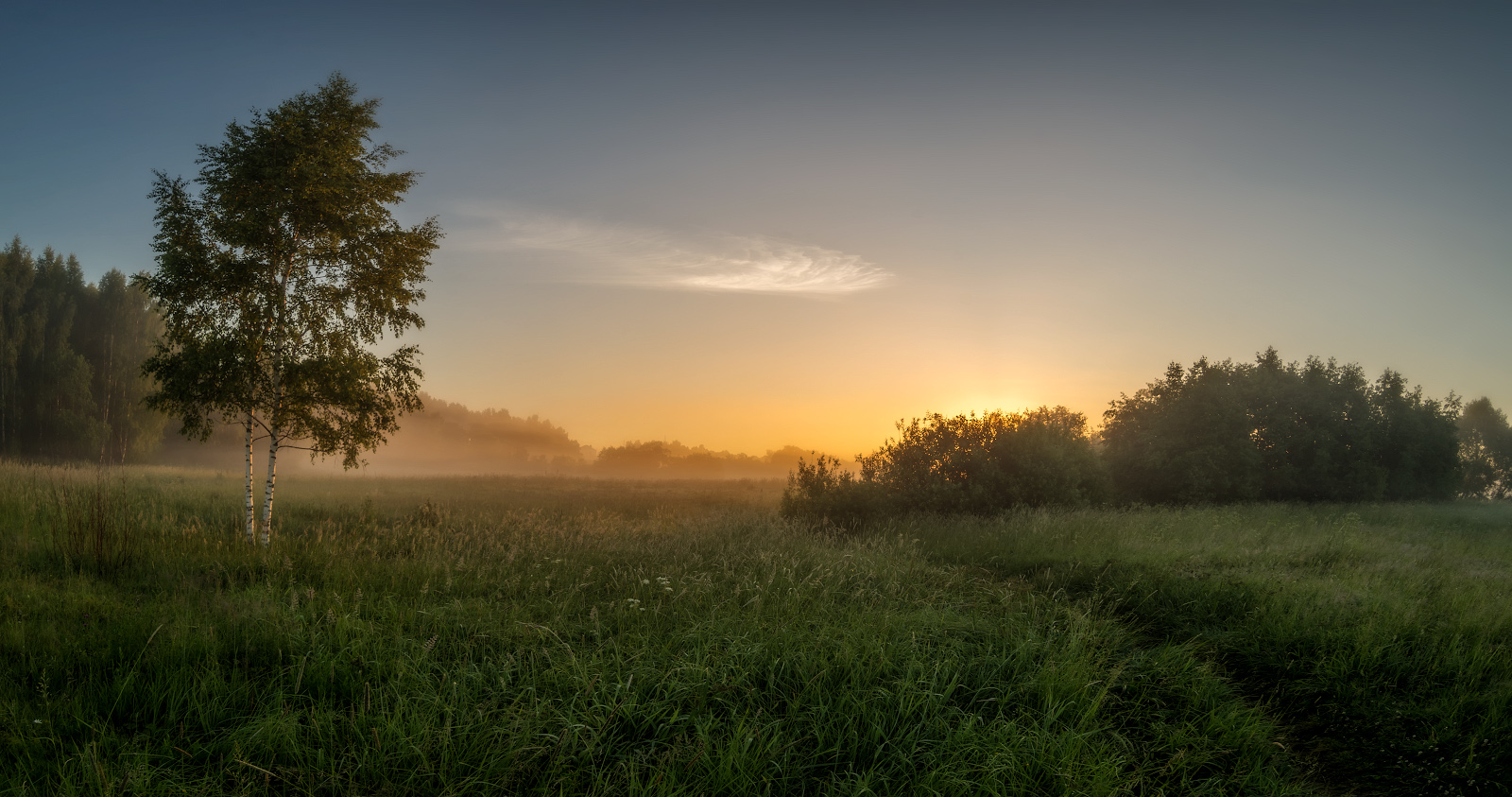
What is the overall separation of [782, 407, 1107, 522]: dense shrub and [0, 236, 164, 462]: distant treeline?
4324 cm

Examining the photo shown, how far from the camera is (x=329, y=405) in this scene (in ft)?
35.4

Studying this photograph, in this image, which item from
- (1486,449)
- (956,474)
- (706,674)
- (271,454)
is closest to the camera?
(706,674)

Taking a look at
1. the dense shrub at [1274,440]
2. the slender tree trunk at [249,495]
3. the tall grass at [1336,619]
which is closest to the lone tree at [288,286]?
the slender tree trunk at [249,495]

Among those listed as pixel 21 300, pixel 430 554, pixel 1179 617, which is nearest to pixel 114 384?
pixel 21 300

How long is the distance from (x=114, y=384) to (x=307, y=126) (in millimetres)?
46103

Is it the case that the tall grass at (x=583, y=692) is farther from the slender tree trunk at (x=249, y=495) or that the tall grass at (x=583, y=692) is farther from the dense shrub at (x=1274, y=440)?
the dense shrub at (x=1274, y=440)

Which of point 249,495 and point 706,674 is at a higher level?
point 249,495

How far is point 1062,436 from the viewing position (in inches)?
826

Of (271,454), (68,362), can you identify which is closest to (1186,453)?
(271,454)

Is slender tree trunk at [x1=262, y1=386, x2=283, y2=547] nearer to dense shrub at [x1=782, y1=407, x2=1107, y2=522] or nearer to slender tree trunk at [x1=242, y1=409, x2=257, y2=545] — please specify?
slender tree trunk at [x1=242, y1=409, x2=257, y2=545]

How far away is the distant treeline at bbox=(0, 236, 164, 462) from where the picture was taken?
3709 centimetres

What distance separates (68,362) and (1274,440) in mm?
66584

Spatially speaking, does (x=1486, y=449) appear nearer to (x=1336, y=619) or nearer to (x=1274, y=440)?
(x=1274, y=440)

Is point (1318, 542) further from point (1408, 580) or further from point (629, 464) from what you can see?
point (629, 464)
